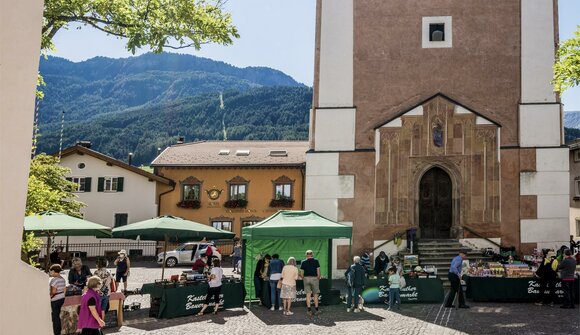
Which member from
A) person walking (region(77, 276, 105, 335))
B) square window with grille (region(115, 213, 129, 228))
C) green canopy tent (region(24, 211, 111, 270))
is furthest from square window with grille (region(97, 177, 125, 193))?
person walking (region(77, 276, 105, 335))

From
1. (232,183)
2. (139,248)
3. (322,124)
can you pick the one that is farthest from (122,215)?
(322,124)

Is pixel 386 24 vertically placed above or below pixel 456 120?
above

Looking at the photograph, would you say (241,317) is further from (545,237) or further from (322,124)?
(545,237)

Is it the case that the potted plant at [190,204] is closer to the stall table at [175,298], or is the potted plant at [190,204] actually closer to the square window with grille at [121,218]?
the square window with grille at [121,218]

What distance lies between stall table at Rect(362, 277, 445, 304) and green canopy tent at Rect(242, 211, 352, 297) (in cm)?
145

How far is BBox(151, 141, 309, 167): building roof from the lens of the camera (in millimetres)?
39344

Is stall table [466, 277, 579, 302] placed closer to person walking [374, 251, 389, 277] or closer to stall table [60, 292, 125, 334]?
person walking [374, 251, 389, 277]

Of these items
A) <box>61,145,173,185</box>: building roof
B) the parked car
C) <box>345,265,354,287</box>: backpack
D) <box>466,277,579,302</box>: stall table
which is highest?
<box>61,145,173,185</box>: building roof

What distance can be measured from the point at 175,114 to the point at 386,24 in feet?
518

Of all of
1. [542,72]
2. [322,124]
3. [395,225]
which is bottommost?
[395,225]

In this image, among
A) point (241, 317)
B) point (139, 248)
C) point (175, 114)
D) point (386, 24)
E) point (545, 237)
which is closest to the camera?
point (241, 317)

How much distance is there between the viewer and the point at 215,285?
50.8 ft

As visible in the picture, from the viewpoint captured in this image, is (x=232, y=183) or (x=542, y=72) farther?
(x=232, y=183)

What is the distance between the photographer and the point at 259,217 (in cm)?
3875
